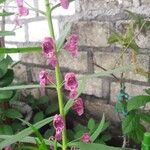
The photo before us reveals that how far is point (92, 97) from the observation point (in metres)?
1.47

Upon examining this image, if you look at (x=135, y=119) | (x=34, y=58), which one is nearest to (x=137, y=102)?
(x=135, y=119)

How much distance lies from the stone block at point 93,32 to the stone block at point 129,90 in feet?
0.52

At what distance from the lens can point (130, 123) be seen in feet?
3.75

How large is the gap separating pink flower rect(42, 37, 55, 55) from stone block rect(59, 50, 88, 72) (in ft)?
2.35

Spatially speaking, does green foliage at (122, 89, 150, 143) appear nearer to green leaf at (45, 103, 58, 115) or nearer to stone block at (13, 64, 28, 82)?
green leaf at (45, 103, 58, 115)

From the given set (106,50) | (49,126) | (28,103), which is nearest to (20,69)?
(28,103)

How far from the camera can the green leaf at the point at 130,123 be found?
113 cm

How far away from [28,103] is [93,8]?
474 millimetres

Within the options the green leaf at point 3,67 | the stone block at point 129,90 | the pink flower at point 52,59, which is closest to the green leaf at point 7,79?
the green leaf at point 3,67

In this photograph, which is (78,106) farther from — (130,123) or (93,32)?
(93,32)

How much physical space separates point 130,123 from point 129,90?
22 cm

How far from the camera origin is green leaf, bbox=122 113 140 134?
113cm

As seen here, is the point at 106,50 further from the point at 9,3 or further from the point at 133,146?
the point at 9,3

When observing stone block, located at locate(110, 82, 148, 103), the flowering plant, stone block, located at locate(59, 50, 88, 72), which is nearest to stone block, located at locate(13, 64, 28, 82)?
stone block, located at locate(59, 50, 88, 72)
